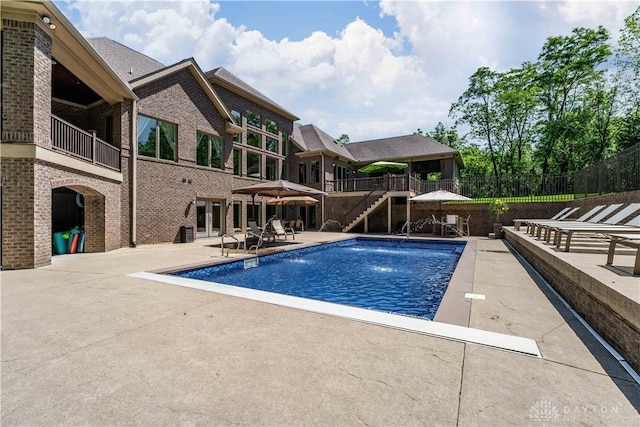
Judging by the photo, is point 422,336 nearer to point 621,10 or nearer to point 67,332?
point 67,332

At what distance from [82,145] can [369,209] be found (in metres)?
13.6

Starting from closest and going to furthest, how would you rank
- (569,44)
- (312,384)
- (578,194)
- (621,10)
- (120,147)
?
(312,384)
(120,147)
(578,194)
(621,10)
(569,44)

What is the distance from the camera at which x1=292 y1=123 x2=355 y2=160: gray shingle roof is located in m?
Answer: 21.9

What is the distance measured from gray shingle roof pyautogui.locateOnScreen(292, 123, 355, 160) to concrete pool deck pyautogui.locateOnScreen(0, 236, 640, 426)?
18.1 meters

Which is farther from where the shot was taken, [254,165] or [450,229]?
[254,165]

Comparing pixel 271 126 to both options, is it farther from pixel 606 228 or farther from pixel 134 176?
pixel 606 228

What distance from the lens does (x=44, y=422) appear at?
1.85 metres

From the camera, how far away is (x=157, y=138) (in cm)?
1282

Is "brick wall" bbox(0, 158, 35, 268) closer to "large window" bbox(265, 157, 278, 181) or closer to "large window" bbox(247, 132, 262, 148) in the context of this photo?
"large window" bbox(247, 132, 262, 148)

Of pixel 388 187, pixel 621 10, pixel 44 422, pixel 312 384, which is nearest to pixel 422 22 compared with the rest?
pixel 388 187

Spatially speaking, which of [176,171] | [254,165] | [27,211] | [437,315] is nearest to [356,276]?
[437,315]

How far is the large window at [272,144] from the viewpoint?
20781 mm

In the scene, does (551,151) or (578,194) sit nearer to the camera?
(578,194)

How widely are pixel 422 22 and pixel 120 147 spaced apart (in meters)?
12.0
